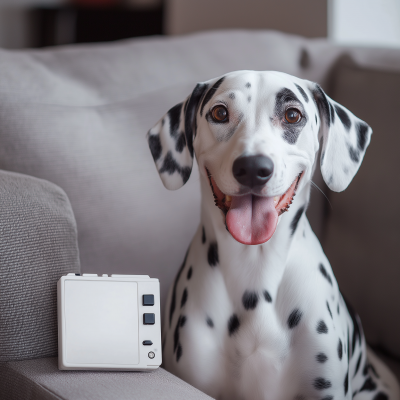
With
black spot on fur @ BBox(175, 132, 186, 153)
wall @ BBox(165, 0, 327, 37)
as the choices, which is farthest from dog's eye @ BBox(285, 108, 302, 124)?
wall @ BBox(165, 0, 327, 37)

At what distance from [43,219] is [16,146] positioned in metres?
0.34

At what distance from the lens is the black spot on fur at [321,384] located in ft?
3.05

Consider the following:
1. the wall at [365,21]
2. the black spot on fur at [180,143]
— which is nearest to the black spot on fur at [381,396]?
the black spot on fur at [180,143]

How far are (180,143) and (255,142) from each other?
223 mm

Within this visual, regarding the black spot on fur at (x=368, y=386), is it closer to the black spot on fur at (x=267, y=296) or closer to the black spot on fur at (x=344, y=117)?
the black spot on fur at (x=267, y=296)

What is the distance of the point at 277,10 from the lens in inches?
116

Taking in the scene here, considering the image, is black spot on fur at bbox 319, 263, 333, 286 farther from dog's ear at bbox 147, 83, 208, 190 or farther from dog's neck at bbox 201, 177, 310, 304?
dog's ear at bbox 147, 83, 208, 190

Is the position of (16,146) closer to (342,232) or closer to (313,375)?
(313,375)

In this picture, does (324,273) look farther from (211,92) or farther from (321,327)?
(211,92)

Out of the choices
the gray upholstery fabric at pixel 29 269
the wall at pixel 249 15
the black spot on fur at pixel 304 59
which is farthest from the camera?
the wall at pixel 249 15

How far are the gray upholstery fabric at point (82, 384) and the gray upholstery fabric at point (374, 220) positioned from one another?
799mm

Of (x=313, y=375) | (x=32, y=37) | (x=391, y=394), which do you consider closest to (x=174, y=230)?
(x=313, y=375)

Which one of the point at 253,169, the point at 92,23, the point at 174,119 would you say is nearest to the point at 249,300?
the point at 253,169

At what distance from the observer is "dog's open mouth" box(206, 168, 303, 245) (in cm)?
89
